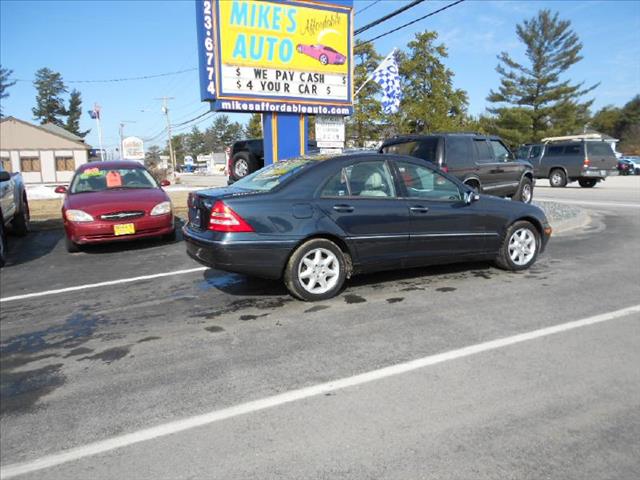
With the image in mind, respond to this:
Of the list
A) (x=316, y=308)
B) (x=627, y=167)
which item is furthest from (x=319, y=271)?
(x=627, y=167)

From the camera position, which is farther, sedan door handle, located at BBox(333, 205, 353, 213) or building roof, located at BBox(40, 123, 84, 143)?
building roof, located at BBox(40, 123, 84, 143)

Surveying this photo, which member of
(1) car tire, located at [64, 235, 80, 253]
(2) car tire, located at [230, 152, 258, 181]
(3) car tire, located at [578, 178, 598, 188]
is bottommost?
(1) car tire, located at [64, 235, 80, 253]

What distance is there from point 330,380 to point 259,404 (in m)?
0.54

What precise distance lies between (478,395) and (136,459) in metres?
2.04

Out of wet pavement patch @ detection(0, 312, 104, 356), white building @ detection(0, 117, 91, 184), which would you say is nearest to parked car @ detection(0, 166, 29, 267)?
wet pavement patch @ detection(0, 312, 104, 356)

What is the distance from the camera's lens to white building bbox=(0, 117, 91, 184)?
42406 millimetres

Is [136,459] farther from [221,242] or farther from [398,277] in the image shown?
[398,277]

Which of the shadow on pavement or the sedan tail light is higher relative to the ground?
the sedan tail light

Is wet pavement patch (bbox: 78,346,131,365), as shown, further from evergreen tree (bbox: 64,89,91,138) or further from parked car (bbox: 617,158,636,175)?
evergreen tree (bbox: 64,89,91,138)

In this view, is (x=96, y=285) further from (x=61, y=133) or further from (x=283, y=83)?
(x=61, y=133)

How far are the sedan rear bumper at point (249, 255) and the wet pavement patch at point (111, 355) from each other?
49.2 inches

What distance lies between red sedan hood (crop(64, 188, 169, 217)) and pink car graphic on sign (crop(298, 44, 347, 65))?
5024 millimetres

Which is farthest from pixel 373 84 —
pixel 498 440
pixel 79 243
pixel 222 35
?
pixel 498 440

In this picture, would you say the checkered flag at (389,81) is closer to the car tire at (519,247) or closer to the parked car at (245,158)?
the parked car at (245,158)
